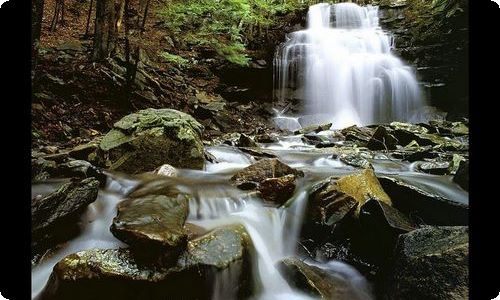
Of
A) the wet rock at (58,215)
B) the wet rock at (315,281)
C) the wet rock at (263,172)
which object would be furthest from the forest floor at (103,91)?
the wet rock at (315,281)

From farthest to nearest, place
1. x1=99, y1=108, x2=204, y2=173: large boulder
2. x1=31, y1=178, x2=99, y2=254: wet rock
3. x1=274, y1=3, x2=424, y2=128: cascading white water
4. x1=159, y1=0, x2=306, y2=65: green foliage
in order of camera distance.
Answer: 1. x1=274, y1=3, x2=424, y2=128: cascading white water
2. x1=159, y1=0, x2=306, y2=65: green foliage
3. x1=99, y1=108, x2=204, y2=173: large boulder
4. x1=31, y1=178, x2=99, y2=254: wet rock

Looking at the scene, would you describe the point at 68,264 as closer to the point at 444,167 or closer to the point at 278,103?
the point at 444,167

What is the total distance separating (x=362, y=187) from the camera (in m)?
3.63

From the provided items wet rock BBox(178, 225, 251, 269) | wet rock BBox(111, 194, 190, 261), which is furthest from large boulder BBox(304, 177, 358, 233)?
wet rock BBox(111, 194, 190, 261)

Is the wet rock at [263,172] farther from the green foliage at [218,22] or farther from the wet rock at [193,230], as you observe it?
the green foliage at [218,22]

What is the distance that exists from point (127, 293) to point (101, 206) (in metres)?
1.18

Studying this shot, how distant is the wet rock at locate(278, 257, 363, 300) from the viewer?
9.50 feet

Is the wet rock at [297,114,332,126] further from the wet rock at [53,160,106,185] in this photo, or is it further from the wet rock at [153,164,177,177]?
the wet rock at [53,160,106,185]

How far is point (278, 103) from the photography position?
1254cm

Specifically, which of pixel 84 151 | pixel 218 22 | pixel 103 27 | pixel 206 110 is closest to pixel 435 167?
pixel 84 151

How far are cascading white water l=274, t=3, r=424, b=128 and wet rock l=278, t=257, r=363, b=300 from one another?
30.1 feet

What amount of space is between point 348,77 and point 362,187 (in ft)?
32.6

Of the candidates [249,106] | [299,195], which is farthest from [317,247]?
[249,106]

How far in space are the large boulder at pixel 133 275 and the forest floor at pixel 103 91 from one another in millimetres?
3357
